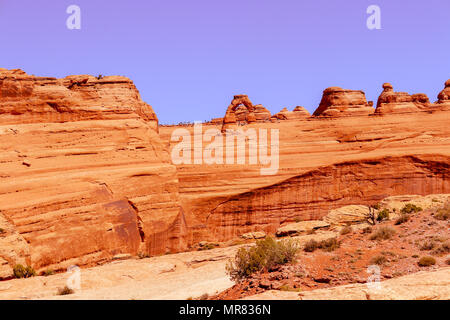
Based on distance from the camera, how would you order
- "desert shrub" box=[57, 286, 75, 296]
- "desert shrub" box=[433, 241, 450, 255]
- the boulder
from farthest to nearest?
the boulder → "desert shrub" box=[57, 286, 75, 296] → "desert shrub" box=[433, 241, 450, 255]

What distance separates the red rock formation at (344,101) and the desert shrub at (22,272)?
820 inches

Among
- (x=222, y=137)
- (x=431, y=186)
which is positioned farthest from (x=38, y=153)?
(x=431, y=186)

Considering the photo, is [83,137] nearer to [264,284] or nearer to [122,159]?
[122,159]

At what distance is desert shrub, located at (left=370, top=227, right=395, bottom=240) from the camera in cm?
1639

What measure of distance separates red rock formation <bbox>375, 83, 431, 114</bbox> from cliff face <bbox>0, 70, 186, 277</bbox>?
14540mm

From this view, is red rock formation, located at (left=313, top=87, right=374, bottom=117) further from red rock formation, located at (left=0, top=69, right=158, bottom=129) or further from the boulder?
red rock formation, located at (left=0, top=69, right=158, bottom=129)

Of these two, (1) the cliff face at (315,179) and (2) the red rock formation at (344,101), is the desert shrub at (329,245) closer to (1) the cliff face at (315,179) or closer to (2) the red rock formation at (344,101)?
(1) the cliff face at (315,179)

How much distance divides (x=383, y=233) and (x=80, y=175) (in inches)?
544

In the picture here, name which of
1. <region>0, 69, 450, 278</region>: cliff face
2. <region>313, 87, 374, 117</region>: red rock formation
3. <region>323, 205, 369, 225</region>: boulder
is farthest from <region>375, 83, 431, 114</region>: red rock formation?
<region>323, 205, 369, 225</region>: boulder

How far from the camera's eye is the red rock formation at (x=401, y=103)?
31.5m

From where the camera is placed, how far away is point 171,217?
25.8m

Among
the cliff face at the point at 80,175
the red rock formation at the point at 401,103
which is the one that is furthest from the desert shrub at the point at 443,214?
the red rock formation at the point at 401,103

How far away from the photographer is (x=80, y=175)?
910 inches

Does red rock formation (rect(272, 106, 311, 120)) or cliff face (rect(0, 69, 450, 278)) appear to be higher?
red rock formation (rect(272, 106, 311, 120))
